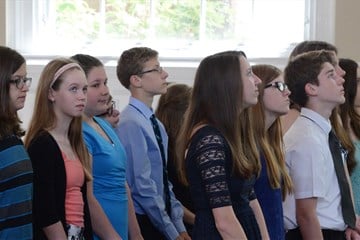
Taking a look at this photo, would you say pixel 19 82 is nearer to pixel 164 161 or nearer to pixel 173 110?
pixel 164 161

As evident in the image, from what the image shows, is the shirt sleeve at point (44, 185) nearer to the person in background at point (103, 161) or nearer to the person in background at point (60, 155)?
the person in background at point (60, 155)

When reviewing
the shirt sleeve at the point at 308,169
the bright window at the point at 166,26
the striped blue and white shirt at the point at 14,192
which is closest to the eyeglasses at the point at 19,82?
the striped blue and white shirt at the point at 14,192

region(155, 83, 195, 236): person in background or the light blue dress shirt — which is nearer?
the light blue dress shirt

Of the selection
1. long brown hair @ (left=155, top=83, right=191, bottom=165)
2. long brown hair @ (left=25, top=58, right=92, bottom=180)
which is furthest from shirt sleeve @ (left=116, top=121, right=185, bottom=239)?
long brown hair @ (left=25, top=58, right=92, bottom=180)

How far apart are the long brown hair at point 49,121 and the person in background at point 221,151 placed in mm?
386

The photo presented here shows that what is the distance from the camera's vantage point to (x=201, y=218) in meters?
3.03

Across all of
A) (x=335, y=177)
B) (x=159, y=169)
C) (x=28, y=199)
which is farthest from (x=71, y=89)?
(x=335, y=177)

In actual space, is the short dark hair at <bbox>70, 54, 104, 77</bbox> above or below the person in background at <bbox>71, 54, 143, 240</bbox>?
above

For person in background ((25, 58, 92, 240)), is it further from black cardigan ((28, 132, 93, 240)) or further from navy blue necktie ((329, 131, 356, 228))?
navy blue necktie ((329, 131, 356, 228))

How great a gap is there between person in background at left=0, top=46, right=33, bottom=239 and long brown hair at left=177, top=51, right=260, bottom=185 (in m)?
0.61

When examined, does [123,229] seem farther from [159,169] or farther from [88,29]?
[88,29]

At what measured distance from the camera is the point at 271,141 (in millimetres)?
3691

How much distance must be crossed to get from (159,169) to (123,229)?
506mm

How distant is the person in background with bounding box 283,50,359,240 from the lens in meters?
3.64
